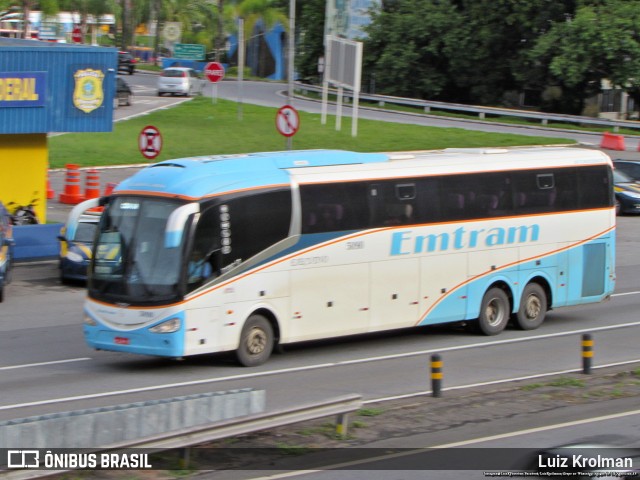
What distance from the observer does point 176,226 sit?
14820 mm

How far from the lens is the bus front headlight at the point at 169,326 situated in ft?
48.5

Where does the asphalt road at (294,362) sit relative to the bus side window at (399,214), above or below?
below

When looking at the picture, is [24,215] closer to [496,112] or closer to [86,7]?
[496,112]

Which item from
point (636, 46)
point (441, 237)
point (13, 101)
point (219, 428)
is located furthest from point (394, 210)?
point (636, 46)

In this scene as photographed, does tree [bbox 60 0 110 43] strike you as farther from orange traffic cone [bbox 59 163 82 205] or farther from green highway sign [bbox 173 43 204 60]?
orange traffic cone [bbox 59 163 82 205]

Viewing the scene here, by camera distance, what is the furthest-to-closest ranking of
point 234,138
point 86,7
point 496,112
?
point 86,7, point 496,112, point 234,138

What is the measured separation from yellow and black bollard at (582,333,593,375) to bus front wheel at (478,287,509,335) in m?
3.78

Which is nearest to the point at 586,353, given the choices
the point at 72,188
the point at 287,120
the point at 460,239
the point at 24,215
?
the point at 460,239

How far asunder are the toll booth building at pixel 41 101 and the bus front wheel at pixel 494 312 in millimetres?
11275

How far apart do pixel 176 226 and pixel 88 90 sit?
1154 cm

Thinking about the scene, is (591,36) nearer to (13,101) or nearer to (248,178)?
(13,101)

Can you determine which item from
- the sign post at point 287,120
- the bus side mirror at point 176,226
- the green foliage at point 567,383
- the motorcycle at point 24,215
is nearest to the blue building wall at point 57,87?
the motorcycle at point 24,215

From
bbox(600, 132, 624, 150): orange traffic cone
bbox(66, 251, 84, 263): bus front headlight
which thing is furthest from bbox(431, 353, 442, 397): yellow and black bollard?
bbox(600, 132, 624, 150): orange traffic cone

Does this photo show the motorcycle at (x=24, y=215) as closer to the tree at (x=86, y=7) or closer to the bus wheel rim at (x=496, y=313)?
the bus wheel rim at (x=496, y=313)
